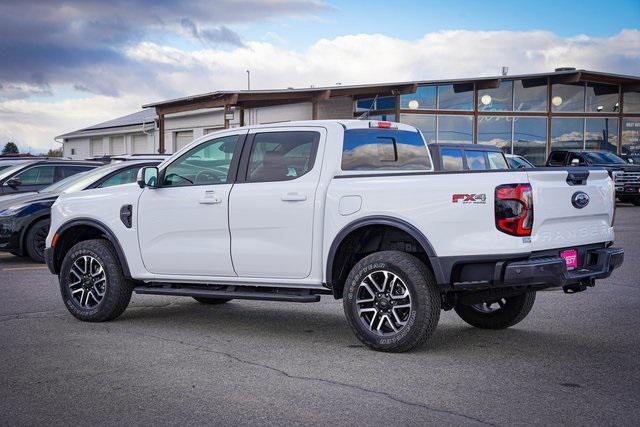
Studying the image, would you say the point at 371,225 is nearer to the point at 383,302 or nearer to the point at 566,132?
the point at 383,302

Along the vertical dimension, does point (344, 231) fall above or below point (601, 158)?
below

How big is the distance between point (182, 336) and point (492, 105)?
28.0 meters

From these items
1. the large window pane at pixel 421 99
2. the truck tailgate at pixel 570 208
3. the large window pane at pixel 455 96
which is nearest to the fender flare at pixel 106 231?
the truck tailgate at pixel 570 208

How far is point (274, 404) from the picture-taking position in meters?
4.94

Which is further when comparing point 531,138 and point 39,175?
Result: point 531,138

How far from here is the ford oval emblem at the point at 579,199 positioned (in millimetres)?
6230

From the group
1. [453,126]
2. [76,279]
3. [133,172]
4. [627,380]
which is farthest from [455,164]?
[453,126]

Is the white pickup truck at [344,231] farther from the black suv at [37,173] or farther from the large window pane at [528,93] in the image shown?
the large window pane at [528,93]

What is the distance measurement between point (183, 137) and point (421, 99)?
1190cm

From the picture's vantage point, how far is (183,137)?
123 ft

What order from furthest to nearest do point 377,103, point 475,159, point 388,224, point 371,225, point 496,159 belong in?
point 377,103
point 496,159
point 475,159
point 371,225
point 388,224

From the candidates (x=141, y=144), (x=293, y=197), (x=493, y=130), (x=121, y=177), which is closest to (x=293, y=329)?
(x=293, y=197)

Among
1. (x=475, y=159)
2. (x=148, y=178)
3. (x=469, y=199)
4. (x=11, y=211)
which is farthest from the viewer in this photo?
(x=475, y=159)

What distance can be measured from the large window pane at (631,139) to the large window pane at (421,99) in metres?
8.99
